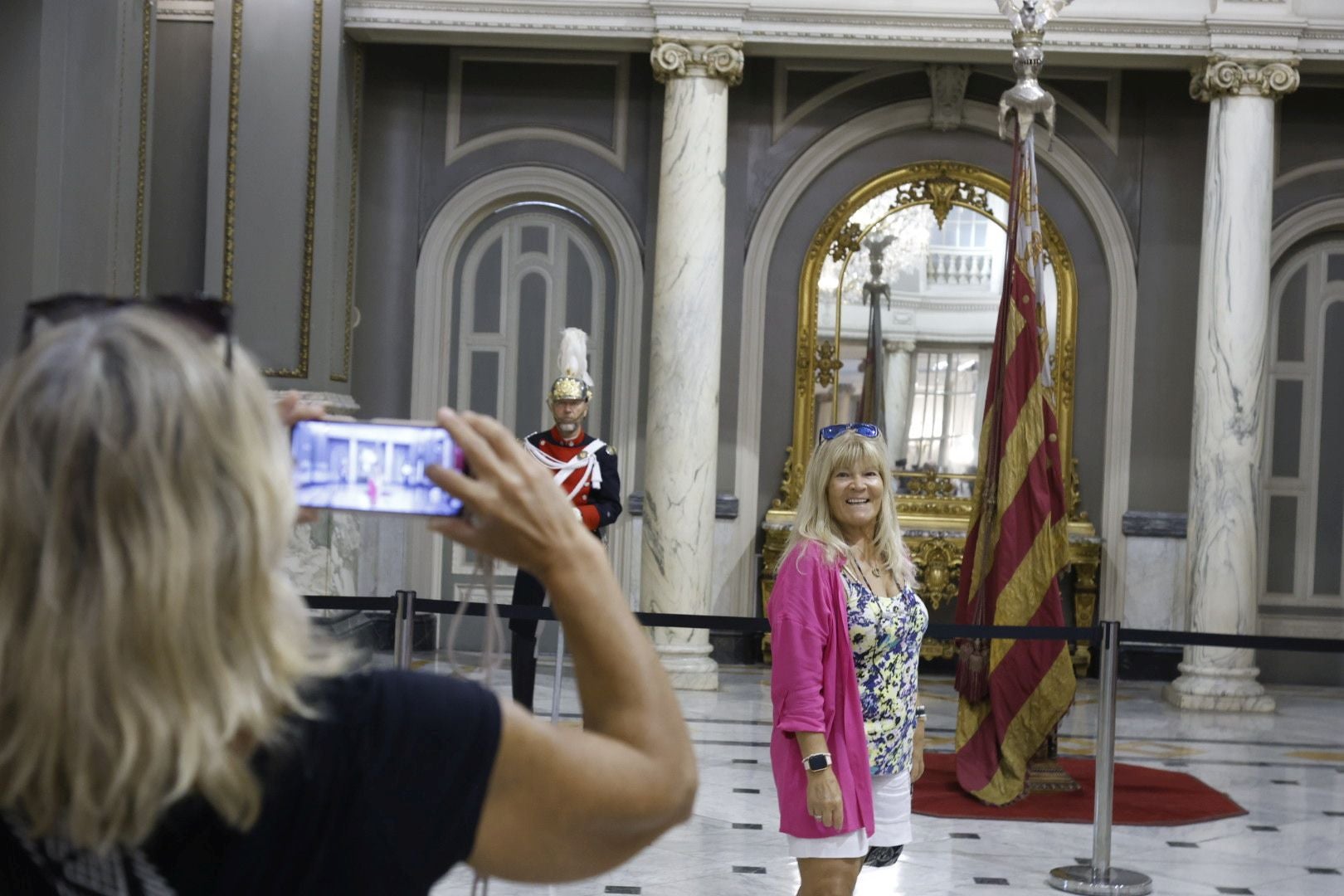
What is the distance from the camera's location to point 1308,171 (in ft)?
34.9

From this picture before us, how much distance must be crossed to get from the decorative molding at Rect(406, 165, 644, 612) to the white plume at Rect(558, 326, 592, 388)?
10.4ft

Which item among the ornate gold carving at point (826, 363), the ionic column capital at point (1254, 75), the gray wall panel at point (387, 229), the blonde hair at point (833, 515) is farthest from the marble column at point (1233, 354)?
the blonde hair at point (833, 515)

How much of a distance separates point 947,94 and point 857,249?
45.7 inches

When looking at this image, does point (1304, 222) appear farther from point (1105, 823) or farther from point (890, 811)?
point (890, 811)

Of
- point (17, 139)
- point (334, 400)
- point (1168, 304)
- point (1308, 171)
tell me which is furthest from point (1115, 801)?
point (17, 139)

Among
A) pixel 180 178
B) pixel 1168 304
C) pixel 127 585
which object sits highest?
pixel 180 178

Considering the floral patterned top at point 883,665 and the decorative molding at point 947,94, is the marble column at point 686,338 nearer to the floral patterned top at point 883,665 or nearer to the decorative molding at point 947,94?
the decorative molding at point 947,94

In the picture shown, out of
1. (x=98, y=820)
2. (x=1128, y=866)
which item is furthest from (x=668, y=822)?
(x=1128, y=866)

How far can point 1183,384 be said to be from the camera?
10.6m

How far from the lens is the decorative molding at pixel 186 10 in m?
9.53

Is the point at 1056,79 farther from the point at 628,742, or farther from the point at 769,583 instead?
the point at 628,742

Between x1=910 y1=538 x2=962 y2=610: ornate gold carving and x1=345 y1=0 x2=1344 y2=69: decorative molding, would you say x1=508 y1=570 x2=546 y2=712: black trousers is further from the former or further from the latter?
x1=345 y1=0 x2=1344 y2=69: decorative molding

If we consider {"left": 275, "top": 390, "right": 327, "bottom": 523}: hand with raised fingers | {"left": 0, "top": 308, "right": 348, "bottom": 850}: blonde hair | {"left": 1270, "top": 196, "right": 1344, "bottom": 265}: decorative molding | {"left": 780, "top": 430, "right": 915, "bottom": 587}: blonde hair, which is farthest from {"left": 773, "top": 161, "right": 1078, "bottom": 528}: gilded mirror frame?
{"left": 0, "top": 308, "right": 348, "bottom": 850}: blonde hair

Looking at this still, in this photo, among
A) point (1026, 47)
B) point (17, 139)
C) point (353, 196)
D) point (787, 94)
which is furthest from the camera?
point (787, 94)
